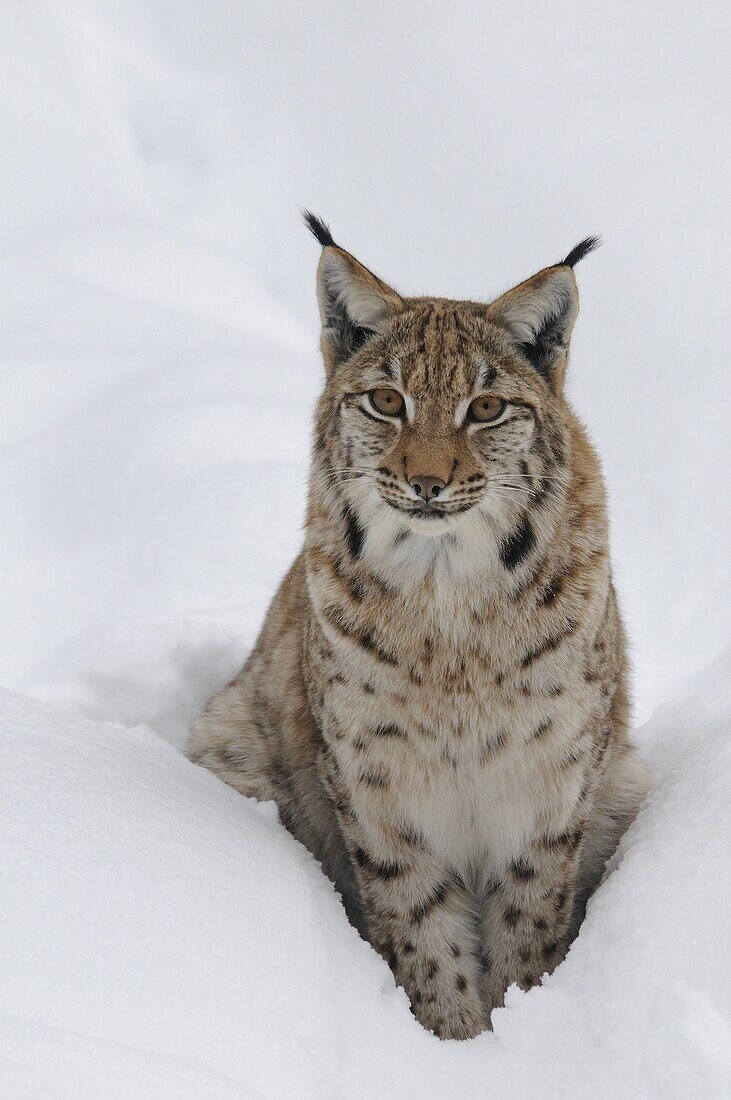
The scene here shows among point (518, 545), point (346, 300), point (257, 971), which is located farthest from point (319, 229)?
point (257, 971)

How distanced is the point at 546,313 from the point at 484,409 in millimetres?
387

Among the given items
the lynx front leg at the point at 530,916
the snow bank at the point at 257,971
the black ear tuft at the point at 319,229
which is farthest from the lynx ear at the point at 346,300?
the lynx front leg at the point at 530,916

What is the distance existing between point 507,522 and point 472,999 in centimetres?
146

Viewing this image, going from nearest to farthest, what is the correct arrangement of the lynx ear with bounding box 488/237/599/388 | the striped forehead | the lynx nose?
the lynx nose → the striped forehead → the lynx ear with bounding box 488/237/599/388

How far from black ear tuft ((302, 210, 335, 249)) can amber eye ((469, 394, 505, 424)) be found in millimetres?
645

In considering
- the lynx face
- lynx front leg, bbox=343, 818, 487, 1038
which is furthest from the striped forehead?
lynx front leg, bbox=343, 818, 487, 1038

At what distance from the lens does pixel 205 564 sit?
6.55 m

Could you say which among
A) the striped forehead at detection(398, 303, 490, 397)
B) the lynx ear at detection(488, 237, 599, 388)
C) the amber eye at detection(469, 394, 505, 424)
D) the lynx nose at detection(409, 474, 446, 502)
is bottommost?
the lynx nose at detection(409, 474, 446, 502)

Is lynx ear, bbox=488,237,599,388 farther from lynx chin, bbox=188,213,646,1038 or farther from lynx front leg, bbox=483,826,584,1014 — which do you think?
lynx front leg, bbox=483,826,584,1014

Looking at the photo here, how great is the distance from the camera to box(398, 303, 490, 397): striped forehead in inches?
126

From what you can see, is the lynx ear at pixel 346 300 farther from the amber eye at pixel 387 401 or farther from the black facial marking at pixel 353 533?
the black facial marking at pixel 353 533

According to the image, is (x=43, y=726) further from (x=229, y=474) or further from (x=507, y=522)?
(x=229, y=474)

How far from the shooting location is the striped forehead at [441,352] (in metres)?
3.21

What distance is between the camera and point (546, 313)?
339 cm
